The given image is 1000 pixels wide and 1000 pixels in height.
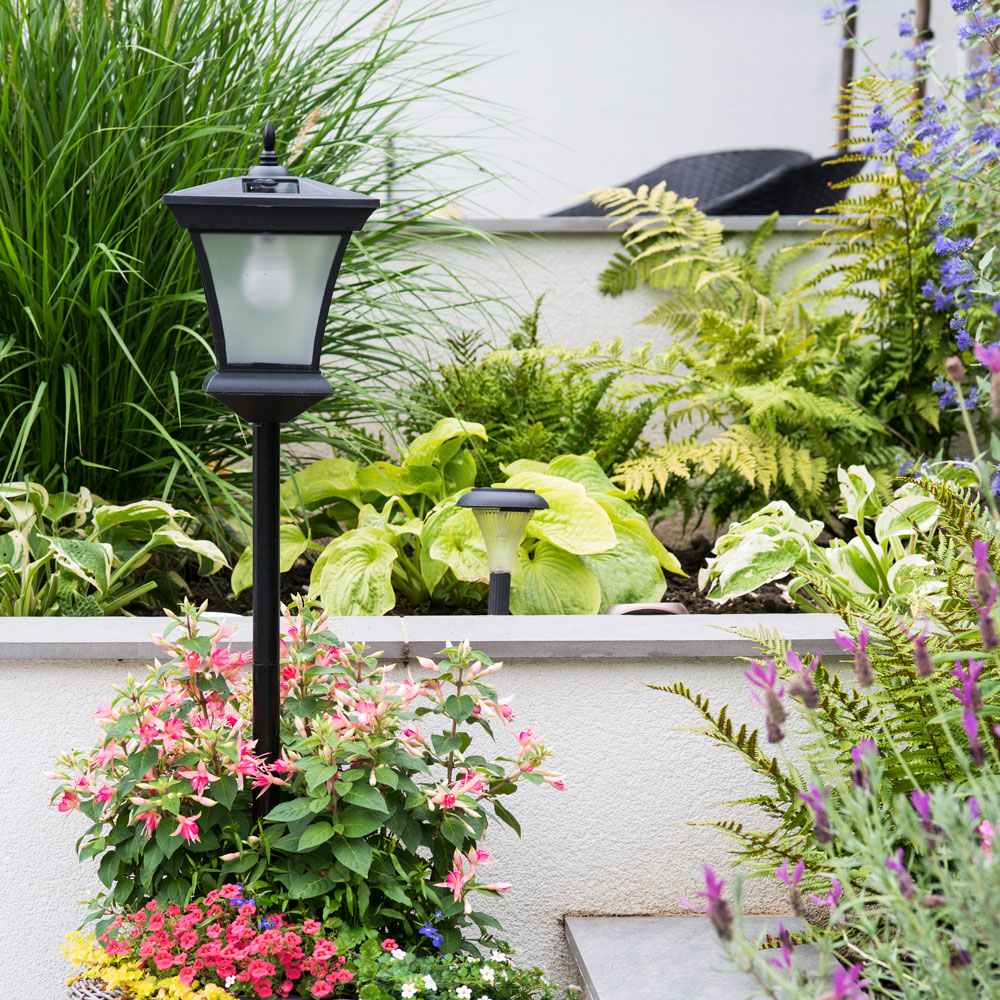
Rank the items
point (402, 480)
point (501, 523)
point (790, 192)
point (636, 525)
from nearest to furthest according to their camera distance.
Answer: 1. point (501, 523)
2. point (636, 525)
3. point (402, 480)
4. point (790, 192)

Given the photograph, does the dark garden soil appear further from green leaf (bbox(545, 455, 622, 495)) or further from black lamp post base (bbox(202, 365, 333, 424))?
black lamp post base (bbox(202, 365, 333, 424))

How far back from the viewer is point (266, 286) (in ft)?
4.41

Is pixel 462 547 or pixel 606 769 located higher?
pixel 462 547

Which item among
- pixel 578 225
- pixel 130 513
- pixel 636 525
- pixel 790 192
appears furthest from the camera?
pixel 790 192

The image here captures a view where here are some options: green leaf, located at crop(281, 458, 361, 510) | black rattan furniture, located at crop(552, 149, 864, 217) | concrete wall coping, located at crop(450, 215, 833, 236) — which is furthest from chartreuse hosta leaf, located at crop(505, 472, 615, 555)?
black rattan furniture, located at crop(552, 149, 864, 217)

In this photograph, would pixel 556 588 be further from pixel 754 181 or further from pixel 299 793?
pixel 754 181

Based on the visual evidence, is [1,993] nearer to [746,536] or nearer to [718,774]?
[718,774]

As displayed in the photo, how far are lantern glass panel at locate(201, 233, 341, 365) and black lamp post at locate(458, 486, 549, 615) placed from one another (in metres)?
0.54

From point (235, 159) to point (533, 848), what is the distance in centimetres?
154

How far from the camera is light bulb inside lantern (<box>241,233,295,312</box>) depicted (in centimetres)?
133

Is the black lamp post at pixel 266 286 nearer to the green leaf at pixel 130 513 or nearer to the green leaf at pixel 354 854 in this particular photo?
the green leaf at pixel 354 854

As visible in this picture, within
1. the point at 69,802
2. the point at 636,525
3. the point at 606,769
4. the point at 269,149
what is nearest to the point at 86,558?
the point at 69,802

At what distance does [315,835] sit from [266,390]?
1.97ft

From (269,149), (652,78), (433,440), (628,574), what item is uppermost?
(652,78)
